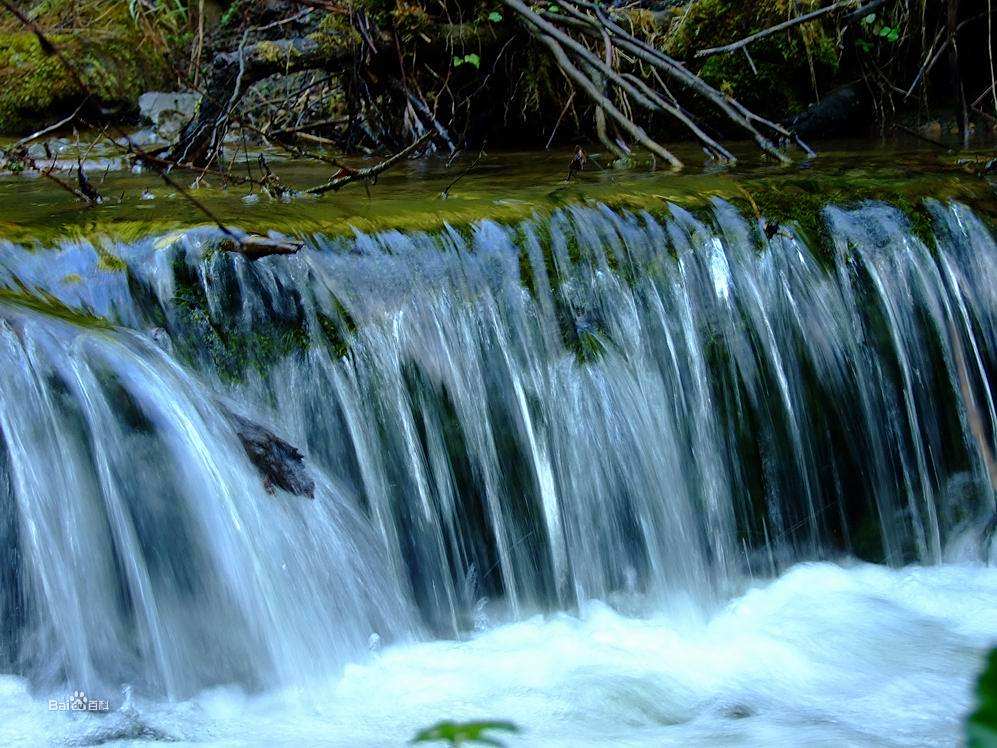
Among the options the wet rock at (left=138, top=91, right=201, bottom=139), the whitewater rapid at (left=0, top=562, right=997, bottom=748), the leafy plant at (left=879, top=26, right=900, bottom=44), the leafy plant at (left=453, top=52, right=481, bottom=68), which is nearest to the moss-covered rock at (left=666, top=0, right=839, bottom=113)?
the leafy plant at (left=879, top=26, right=900, bottom=44)

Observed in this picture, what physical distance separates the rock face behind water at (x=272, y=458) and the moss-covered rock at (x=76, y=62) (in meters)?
6.10

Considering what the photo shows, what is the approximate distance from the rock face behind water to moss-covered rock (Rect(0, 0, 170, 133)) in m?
6.10

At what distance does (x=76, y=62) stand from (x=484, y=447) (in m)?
6.78

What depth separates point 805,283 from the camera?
365cm

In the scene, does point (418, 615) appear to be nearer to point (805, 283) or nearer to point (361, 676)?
point (361, 676)

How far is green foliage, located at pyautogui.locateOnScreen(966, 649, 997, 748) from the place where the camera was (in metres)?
0.49

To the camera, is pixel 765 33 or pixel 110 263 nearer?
pixel 110 263

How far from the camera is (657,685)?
270 centimetres

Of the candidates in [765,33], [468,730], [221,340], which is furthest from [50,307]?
[765,33]

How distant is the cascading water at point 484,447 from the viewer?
255cm

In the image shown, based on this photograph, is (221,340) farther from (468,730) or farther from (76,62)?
(76,62)

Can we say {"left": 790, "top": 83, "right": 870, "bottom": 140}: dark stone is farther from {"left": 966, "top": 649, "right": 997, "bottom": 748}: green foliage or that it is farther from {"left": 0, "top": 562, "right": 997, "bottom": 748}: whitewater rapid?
{"left": 966, "top": 649, "right": 997, "bottom": 748}: green foliage

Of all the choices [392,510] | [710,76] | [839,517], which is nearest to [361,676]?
[392,510]

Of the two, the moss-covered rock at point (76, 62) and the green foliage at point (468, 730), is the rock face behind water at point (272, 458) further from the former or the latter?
the moss-covered rock at point (76, 62)
